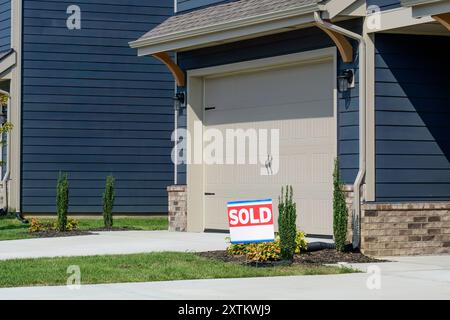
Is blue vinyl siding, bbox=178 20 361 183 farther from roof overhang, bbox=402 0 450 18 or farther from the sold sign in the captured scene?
the sold sign

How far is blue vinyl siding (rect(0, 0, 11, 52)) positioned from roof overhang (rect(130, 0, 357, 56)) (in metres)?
6.48

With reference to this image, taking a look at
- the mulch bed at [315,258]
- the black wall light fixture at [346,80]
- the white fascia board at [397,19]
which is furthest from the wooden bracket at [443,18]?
the mulch bed at [315,258]

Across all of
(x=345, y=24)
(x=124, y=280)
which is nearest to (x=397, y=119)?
(x=345, y=24)

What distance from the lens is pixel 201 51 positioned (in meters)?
18.7

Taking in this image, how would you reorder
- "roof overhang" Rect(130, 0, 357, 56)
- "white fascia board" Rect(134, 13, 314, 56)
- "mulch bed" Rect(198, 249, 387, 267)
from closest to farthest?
1. "mulch bed" Rect(198, 249, 387, 267)
2. "roof overhang" Rect(130, 0, 357, 56)
3. "white fascia board" Rect(134, 13, 314, 56)

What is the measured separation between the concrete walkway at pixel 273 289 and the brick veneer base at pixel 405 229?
230 cm

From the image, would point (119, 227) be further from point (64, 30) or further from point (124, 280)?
point (124, 280)

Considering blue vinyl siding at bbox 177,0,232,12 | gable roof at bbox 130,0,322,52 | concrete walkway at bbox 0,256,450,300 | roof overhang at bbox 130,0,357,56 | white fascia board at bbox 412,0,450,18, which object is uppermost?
blue vinyl siding at bbox 177,0,232,12

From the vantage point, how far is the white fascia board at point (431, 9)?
40.4 feet

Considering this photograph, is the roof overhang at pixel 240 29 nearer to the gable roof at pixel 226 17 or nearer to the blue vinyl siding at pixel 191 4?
the gable roof at pixel 226 17

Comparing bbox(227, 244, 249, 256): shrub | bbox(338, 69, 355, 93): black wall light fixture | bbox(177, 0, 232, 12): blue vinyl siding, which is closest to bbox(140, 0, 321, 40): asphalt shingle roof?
bbox(177, 0, 232, 12): blue vinyl siding

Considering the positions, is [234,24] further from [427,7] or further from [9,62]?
[9,62]

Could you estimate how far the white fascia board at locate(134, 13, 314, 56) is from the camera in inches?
Answer: 595

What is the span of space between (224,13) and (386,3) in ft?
12.7
